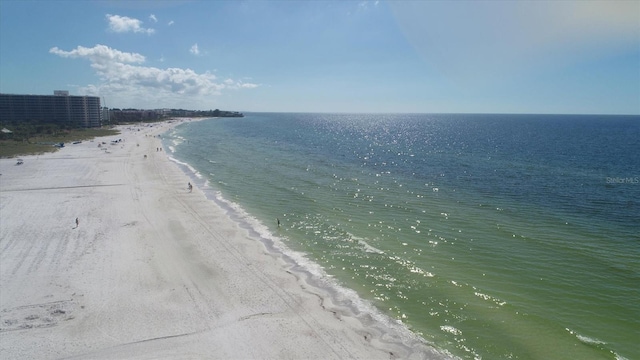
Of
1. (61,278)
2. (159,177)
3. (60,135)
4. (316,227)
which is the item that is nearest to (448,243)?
(316,227)

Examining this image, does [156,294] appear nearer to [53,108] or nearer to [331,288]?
[331,288]

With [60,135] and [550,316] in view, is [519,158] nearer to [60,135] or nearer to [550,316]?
[550,316]

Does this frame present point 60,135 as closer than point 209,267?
No

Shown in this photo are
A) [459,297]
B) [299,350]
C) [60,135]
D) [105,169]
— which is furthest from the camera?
[60,135]

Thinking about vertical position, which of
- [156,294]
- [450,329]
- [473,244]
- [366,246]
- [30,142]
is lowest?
[450,329]

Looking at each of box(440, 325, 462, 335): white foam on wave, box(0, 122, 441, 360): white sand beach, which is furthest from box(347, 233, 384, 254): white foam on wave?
box(440, 325, 462, 335): white foam on wave

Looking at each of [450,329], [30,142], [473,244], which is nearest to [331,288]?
[450,329]

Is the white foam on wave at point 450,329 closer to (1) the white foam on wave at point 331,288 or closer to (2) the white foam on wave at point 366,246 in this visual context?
(1) the white foam on wave at point 331,288
